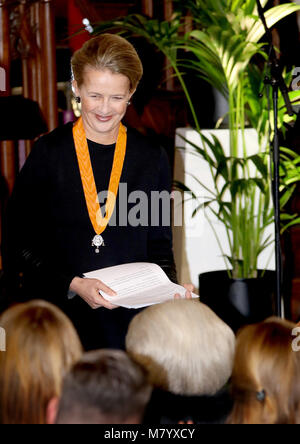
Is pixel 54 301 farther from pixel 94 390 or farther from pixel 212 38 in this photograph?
pixel 212 38

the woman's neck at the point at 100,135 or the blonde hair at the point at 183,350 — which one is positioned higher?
the woman's neck at the point at 100,135

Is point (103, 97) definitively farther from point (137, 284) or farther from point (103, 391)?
point (103, 391)

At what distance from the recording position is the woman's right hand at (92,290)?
1.88 meters

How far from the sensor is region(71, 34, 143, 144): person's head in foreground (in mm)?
1960

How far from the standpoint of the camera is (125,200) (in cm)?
207

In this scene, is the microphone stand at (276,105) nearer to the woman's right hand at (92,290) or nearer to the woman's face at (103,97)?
the woman's face at (103,97)

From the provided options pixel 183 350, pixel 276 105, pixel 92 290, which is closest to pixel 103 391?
pixel 183 350

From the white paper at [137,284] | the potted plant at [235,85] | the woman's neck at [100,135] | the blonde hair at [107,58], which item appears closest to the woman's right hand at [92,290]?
the white paper at [137,284]

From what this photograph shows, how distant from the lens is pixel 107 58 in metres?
1.95

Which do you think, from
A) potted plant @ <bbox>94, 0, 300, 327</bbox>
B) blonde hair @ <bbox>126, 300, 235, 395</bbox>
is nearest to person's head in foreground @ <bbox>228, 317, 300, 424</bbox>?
blonde hair @ <bbox>126, 300, 235, 395</bbox>

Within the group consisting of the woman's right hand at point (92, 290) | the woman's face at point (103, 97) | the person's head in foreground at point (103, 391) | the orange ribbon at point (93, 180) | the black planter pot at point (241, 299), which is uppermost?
the woman's face at point (103, 97)

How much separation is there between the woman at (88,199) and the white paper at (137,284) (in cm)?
8
